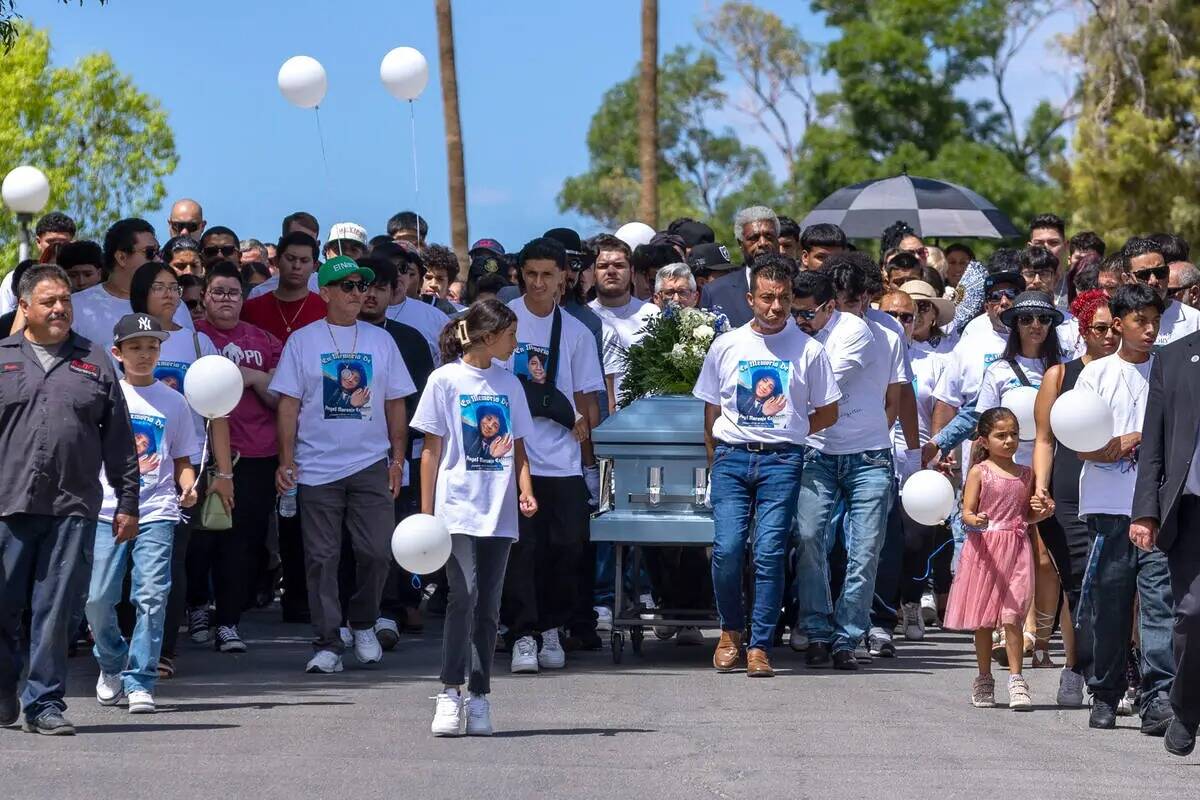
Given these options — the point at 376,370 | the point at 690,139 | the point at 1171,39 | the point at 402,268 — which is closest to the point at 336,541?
the point at 376,370

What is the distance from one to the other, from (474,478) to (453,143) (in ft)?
63.6

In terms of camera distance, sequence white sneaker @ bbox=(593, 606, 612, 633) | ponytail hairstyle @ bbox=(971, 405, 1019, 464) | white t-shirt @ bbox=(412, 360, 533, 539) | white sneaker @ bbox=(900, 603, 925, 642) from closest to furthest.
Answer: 1. white t-shirt @ bbox=(412, 360, 533, 539)
2. ponytail hairstyle @ bbox=(971, 405, 1019, 464)
3. white sneaker @ bbox=(593, 606, 612, 633)
4. white sneaker @ bbox=(900, 603, 925, 642)

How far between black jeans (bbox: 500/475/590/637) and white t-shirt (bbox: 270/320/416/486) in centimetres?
99

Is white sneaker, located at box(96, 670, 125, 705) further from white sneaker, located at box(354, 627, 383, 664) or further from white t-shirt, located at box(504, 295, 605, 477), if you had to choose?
white t-shirt, located at box(504, 295, 605, 477)

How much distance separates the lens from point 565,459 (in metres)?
12.7

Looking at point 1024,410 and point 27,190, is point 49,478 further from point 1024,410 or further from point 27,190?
point 27,190

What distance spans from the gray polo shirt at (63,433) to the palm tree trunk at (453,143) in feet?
60.1

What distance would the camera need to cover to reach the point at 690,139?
7812 centimetres

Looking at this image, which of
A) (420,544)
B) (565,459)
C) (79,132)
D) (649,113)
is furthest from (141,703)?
(79,132)

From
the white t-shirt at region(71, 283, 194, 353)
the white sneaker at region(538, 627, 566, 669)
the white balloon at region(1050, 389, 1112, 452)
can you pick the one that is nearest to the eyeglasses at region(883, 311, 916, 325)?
the white sneaker at region(538, 627, 566, 669)

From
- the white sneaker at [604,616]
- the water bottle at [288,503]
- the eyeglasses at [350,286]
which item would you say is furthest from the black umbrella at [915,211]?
the water bottle at [288,503]

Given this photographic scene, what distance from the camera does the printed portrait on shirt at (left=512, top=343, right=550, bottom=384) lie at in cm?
1275

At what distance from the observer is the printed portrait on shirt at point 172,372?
12133 mm

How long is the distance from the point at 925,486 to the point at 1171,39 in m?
39.7
